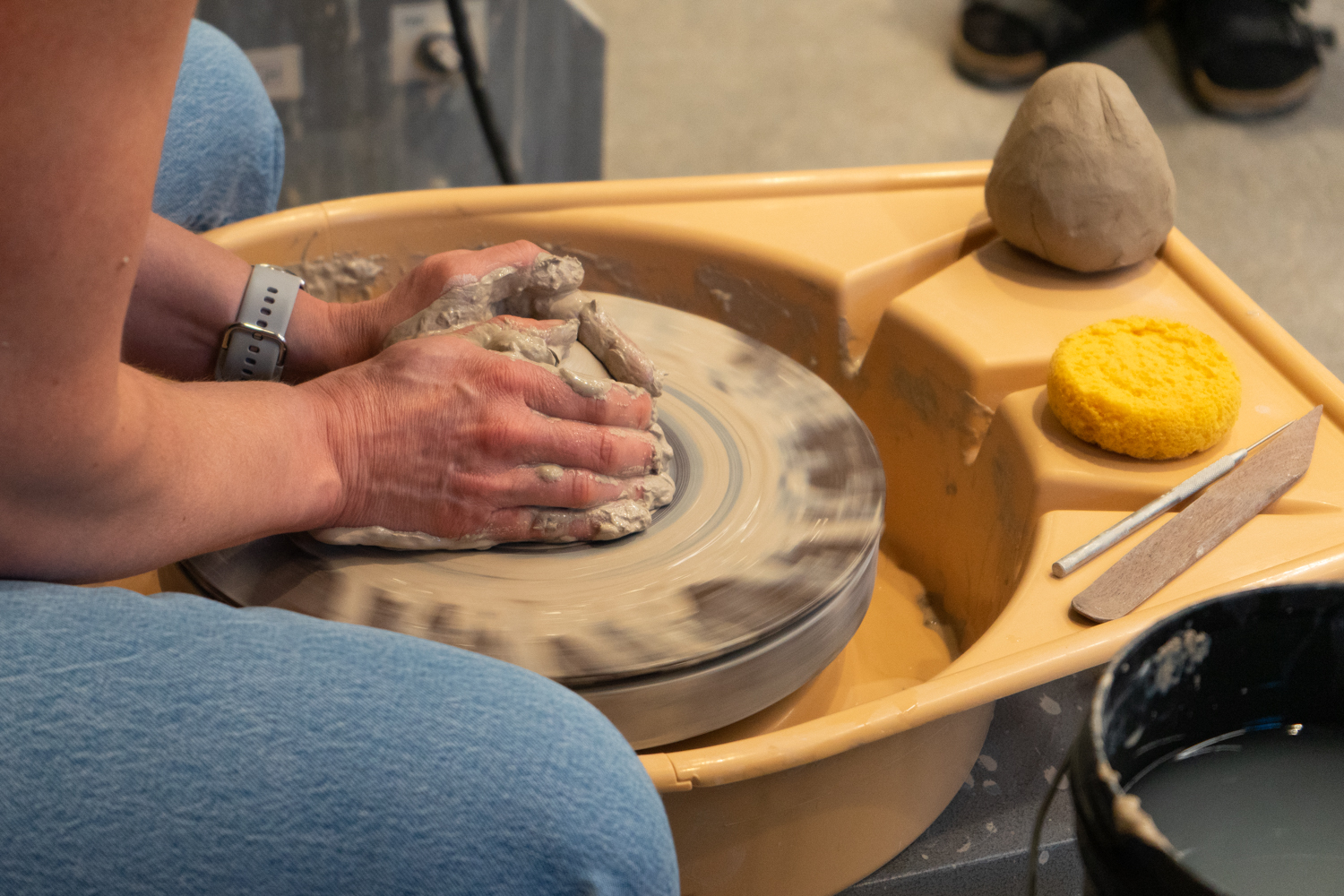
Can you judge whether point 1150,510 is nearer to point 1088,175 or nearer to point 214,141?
point 1088,175

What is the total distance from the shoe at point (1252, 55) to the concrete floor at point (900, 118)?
0.05m

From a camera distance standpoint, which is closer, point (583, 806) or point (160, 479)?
point (583, 806)

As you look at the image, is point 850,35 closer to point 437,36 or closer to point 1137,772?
point 437,36

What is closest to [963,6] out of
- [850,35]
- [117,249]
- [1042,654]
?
[850,35]

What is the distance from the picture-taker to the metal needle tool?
0.90 m

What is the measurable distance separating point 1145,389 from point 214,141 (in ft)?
3.41

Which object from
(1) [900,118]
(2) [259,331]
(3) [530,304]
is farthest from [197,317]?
(1) [900,118]

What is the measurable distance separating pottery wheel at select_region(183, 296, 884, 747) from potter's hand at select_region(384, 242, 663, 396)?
0.32 feet

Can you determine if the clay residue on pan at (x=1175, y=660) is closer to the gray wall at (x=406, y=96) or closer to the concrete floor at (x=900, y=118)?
the gray wall at (x=406, y=96)

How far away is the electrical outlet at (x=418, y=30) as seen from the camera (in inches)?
87.1

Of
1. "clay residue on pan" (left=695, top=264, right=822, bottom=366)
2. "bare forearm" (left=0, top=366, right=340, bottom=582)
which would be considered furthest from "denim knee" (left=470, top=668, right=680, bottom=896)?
"clay residue on pan" (left=695, top=264, right=822, bottom=366)

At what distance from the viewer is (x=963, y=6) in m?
3.19

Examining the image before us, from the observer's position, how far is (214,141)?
1238mm

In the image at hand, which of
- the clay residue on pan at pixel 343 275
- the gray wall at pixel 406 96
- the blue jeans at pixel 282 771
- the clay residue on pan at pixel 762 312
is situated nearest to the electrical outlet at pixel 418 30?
the gray wall at pixel 406 96
